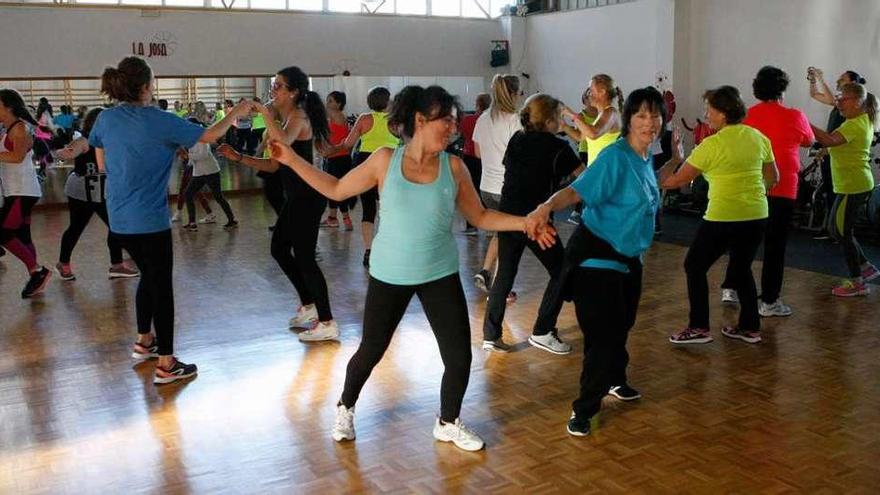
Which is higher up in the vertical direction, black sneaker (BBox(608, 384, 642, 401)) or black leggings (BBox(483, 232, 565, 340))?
black leggings (BBox(483, 232, 565, 340))

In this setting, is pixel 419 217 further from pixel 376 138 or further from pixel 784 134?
pixel 376 138

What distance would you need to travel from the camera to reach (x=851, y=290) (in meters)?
6.20

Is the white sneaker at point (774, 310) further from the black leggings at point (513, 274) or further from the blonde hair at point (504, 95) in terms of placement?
the blonde hair at point (504, 95)

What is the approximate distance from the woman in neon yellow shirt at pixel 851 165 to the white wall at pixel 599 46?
6.36 metres

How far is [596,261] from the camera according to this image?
11.7 ft

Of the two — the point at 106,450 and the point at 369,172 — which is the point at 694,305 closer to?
the point at 369,172

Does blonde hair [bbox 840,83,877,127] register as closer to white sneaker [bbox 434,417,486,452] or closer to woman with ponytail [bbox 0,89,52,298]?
white sneaker [bbox 434,417,486,452]

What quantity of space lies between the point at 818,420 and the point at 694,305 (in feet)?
4.16

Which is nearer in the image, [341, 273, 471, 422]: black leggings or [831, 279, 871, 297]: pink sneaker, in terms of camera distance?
[341, 273, 471, 422]: black leggings

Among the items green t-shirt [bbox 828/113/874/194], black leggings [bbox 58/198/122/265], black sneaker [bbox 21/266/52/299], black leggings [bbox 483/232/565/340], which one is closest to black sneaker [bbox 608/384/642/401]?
black leggings [bbox 483/232/565/340]

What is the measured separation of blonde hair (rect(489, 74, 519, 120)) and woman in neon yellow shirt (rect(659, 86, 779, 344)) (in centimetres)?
129

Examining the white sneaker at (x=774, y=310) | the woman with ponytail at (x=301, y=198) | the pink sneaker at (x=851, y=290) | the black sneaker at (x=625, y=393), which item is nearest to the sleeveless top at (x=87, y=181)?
the woman with ponytail at (x=301, y=198)

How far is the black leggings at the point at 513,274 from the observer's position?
4793 mm

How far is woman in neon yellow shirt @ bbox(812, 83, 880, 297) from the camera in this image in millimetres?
5832
